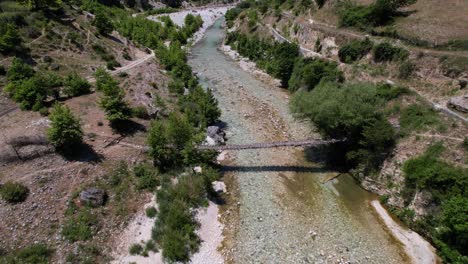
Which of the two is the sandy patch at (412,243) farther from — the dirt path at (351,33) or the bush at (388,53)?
the bush at (388,53)

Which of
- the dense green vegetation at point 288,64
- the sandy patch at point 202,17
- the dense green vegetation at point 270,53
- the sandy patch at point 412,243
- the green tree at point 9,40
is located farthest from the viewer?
the sandy patch at point 202,17

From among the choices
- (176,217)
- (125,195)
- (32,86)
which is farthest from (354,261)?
(32,86)

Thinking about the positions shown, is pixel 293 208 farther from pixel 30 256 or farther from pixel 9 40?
pixel 9 40

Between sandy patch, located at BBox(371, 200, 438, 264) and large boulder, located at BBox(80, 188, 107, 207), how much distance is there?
31459 millimetres

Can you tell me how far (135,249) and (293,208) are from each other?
17648 millimetres

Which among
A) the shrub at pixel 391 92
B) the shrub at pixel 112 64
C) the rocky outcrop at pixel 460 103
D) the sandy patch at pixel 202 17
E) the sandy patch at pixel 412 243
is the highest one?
the rocky outcrop at pixel 460 103

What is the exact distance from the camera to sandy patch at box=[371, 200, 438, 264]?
28.8 meters

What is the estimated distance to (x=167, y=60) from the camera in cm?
7375

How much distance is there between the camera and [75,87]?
50188mm

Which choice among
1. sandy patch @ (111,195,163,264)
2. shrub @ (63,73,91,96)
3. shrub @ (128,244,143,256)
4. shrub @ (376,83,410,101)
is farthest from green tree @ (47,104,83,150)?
shrub @ (376,83,410,101)

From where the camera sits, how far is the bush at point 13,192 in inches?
1206

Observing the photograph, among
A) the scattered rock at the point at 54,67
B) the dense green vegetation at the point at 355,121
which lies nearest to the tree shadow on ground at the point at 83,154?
the scattered rock at the point at 54,67

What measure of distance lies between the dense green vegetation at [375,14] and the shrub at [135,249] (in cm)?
6138

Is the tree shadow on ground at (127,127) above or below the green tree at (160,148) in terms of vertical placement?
below
